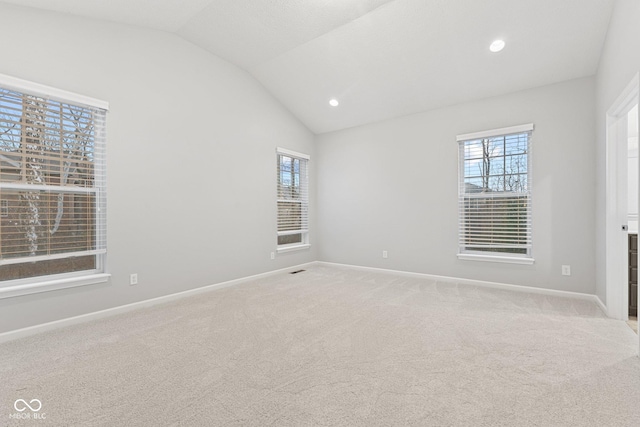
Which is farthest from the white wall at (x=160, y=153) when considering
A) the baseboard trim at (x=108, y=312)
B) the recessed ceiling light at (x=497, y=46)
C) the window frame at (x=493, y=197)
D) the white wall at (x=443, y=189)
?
the recessed ceiling light at (x=497, y=46)

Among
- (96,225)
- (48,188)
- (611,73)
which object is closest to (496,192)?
(611,73)

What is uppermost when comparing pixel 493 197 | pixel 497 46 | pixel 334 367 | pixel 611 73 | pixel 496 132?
pixel 497 46

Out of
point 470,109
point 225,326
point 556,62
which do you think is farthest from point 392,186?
point 225,326

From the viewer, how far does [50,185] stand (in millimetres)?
2766

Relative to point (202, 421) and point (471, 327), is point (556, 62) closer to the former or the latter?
point (471, 327)

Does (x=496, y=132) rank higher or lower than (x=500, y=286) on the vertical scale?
higher

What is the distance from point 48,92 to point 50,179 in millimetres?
797

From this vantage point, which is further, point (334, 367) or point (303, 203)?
point (303, 203)

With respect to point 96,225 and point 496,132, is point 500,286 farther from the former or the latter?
point 96,225

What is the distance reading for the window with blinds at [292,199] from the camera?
17.1 feet

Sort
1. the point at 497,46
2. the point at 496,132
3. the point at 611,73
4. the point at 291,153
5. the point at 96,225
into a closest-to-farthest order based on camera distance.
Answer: the point at 611,73
the point at 96,225
the point at 497,46
the point at 496,132
the point at 291,153

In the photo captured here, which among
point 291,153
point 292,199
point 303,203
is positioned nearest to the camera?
point 291,153

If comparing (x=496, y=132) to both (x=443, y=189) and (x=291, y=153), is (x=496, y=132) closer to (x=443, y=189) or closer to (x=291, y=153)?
(x=443, y=189)

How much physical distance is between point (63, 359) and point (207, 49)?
3.77 m
